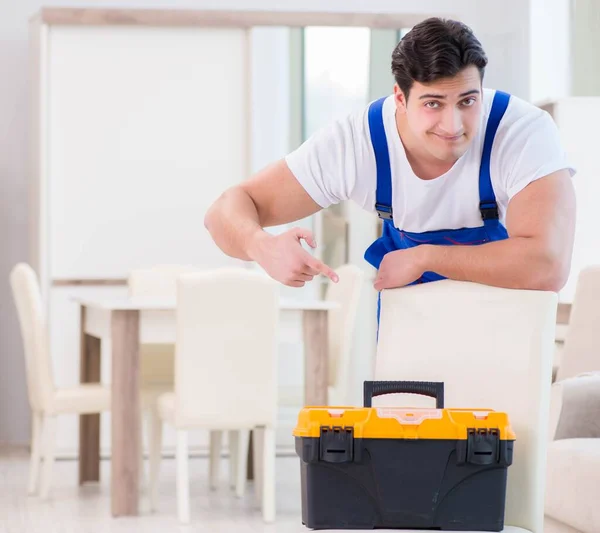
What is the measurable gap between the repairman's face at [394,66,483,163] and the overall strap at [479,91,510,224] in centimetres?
4

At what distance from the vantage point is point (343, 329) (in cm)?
459

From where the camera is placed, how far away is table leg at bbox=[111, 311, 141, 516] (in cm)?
393

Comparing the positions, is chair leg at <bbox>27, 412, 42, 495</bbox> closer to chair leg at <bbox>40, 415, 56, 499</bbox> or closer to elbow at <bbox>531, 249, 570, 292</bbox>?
chair leg at <bbox>40, 415, 56, 499</bbox>

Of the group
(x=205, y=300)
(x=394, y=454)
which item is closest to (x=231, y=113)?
(x=205, y=300)

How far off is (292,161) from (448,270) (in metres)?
0.34

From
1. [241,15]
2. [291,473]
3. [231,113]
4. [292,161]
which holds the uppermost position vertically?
[241,15]

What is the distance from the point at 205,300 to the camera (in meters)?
3.73

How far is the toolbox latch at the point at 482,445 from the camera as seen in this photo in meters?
1.39

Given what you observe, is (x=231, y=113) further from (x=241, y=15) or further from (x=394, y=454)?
(x=394, y=454)

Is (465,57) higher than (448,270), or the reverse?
(465,57)

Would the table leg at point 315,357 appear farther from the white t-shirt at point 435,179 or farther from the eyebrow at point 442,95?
the eyebrow at point 442,95

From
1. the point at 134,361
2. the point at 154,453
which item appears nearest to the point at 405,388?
the point at 134,361

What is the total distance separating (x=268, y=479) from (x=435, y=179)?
237 centimetres

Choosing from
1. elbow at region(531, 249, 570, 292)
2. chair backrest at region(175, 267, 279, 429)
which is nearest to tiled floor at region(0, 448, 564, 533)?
chair backrest at region(175, 267, 279, 429)
